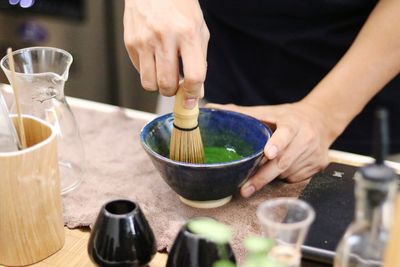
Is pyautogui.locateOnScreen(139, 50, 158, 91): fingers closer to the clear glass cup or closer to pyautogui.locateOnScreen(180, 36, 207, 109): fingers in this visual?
pyautogui.locateOnScreen(180, 36, 207, 109): fingers

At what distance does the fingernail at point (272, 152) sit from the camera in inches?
33.9

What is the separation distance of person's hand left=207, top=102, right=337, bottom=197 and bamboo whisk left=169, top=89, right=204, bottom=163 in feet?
0.32

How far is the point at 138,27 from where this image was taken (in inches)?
34.9

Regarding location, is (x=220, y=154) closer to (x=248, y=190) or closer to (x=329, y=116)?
(x=248, y=190)

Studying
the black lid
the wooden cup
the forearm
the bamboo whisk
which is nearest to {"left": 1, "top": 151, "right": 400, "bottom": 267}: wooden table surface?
the wooden cup

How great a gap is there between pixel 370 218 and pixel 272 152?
1.05ft

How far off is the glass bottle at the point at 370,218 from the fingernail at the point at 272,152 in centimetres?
26

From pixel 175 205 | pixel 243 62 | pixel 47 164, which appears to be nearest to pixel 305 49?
pixel 243 62

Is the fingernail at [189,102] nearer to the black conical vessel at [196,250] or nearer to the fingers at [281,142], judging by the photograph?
the fingers at [281,142]

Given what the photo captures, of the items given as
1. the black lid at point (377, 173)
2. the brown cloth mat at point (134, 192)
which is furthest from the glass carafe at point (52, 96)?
the black lid at point (377, 173)

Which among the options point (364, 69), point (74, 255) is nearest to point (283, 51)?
point (364, 69)

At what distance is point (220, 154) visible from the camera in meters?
0.96

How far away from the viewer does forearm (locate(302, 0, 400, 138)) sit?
3.36 feet

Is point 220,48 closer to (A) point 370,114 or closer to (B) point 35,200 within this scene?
(A) point 370,114
